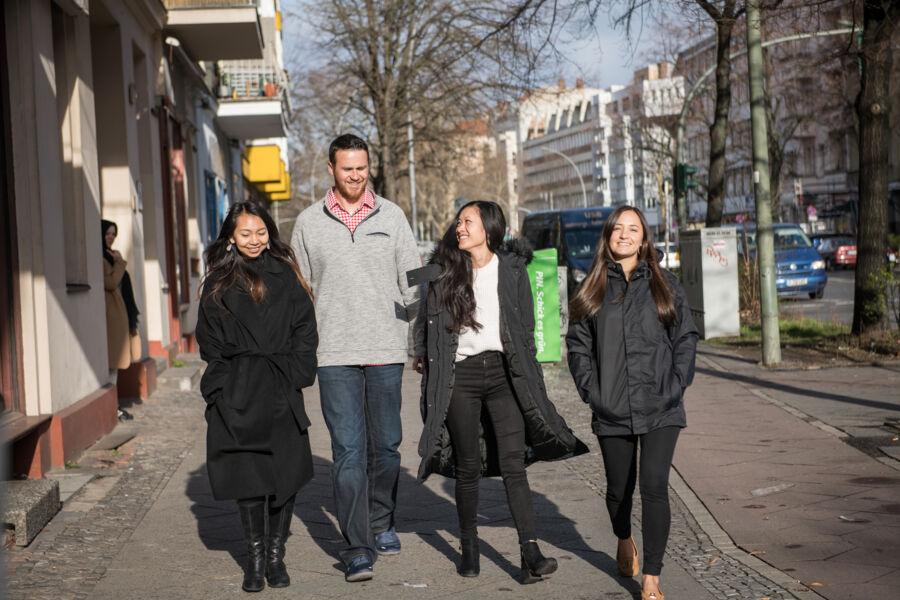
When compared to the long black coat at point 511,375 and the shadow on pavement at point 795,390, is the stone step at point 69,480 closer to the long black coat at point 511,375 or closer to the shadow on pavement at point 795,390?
the long black coat at point 511,375

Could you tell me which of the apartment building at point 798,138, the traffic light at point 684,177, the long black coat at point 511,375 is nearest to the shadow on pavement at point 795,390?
the long black coat at point 511,375

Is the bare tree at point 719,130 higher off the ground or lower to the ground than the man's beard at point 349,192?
higher

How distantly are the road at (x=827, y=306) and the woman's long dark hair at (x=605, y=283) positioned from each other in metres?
15.9

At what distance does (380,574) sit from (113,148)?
31.5 ft

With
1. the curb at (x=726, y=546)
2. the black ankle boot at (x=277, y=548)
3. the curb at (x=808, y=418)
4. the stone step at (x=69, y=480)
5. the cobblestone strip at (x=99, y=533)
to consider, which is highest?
the black ankle boot at (x=277, y=548)

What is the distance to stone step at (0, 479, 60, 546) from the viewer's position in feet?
22.7

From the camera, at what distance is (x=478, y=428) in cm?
604

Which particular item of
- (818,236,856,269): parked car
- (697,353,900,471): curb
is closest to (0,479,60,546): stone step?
(697,353,900,471): curb

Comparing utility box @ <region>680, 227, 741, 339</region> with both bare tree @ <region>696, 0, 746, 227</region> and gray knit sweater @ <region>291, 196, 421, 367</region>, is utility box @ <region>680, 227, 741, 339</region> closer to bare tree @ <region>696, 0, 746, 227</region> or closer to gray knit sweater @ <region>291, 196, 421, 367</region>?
bare tree @ <region>696, 0, 746, 227</region>

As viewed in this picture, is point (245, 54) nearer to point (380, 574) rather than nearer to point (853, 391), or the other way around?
point (853, 391)

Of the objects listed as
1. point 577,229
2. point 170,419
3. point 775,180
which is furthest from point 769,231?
point 775,180

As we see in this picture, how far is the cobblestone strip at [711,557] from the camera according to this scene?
5.67 m

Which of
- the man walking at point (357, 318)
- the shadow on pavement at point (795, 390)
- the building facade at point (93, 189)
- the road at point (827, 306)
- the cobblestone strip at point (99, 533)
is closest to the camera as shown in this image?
the cobblestone strip at point (99, 533)

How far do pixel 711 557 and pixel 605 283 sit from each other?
1.55 metres
